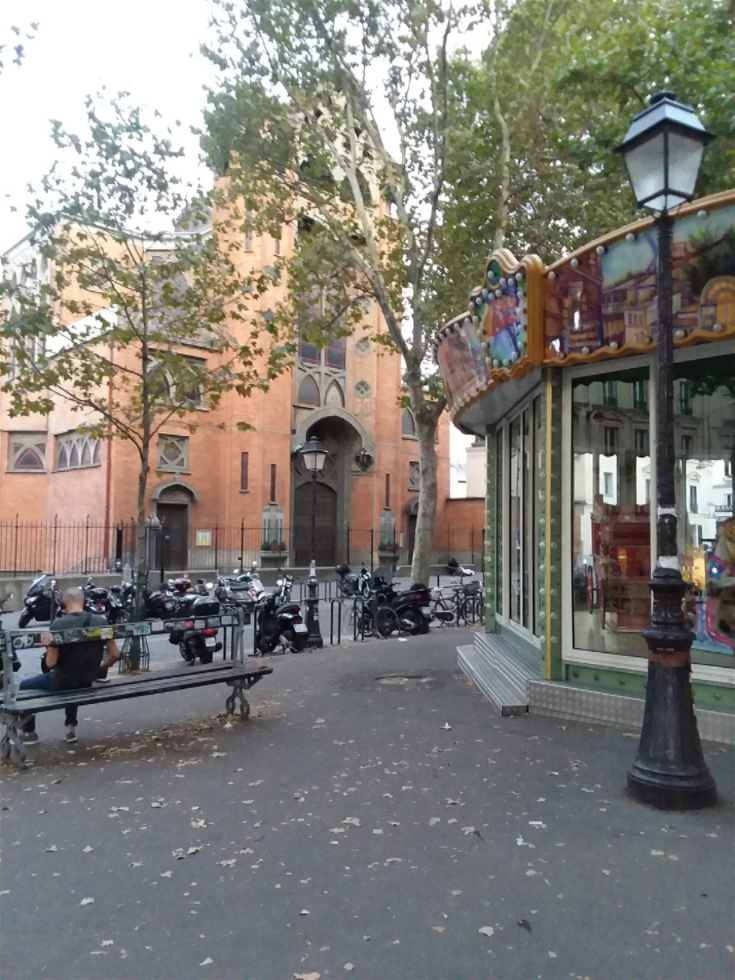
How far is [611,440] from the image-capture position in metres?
8.23

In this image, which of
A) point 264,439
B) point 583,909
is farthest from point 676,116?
point 264,439

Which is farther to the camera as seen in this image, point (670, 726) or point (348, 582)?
point (348, 582)

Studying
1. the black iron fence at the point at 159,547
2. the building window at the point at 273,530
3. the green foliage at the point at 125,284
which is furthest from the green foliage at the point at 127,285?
the building window at the point at 273,530

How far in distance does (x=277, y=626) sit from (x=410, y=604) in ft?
10.3

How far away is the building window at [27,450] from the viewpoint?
1210 inches

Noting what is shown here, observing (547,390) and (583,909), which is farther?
(547,390)

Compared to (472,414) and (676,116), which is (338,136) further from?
(676,116)

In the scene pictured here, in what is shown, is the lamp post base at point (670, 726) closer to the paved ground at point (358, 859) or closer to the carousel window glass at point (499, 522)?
the paved ground at point (358, 859)

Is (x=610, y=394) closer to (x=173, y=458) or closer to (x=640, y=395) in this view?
(x=640, y=395)

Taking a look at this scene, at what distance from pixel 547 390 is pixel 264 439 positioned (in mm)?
21969

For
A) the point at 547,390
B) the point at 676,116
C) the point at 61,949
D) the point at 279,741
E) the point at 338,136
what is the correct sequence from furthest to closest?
the point at 338,136 < the point at 547,390 < the point at 279,741 < the point at 676,116 < the point at 61,949

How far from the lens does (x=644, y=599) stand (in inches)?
310

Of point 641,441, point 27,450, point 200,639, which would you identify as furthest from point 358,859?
point 27,450

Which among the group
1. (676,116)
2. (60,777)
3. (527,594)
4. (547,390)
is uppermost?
(676,116)
